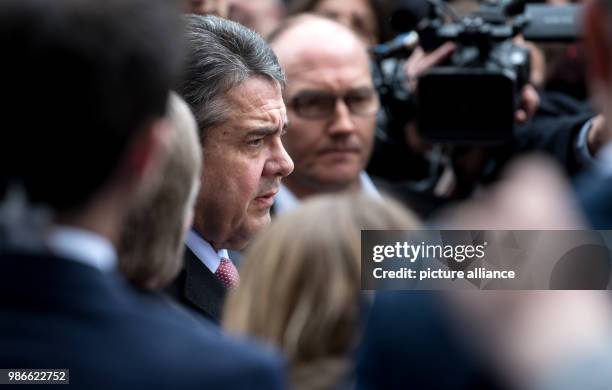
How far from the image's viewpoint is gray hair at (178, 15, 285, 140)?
3.07 metres

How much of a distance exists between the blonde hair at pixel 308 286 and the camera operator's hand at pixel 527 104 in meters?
2.23

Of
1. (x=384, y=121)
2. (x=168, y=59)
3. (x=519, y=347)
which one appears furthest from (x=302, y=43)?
(x=519, y=347)

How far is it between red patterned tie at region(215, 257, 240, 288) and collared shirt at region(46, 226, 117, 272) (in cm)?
146

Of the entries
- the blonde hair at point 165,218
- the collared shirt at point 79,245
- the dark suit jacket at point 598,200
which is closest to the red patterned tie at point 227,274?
the blonde hair at point 165,218

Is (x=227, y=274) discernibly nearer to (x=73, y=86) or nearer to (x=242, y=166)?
(x=242, y=166)

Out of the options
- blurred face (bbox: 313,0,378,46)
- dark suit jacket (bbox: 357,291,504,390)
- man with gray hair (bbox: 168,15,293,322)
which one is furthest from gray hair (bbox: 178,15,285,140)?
blurred face (bbox: 313,0,378,46)

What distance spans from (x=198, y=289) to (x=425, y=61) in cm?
158

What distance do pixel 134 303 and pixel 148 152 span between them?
0.61ft

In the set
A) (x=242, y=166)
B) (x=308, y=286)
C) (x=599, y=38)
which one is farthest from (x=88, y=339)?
(x=242, y=166)

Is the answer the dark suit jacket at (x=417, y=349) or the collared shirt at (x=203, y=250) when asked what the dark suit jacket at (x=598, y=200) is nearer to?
the dark suit jacket at (x=417, y=349)

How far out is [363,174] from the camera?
4230 mm

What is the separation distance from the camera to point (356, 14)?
5.26m

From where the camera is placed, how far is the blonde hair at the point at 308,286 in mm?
1780

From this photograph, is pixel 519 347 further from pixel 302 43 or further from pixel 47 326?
pixel 302 43
